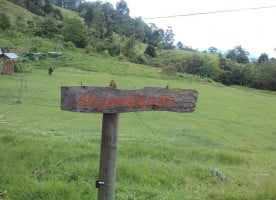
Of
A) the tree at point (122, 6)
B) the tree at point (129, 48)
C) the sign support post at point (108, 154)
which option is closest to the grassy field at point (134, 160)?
the sign support post at point (108, 154)

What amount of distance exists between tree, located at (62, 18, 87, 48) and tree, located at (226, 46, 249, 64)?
4149 centimetres

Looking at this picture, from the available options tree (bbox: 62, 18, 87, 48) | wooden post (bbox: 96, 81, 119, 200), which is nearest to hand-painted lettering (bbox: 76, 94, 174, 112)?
wooden post (bbox: 96, 81, 119, 200)

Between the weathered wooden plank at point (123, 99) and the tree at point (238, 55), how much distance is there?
8093 centimetres

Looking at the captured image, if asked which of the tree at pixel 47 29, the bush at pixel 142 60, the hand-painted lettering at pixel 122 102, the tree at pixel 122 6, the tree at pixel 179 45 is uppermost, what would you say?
the tree at pixel 122 6

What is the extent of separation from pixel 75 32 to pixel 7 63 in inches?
688

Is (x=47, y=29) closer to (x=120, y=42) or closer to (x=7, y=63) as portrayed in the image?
(x=120, y=42)

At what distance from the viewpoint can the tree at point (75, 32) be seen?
4828 centimetres

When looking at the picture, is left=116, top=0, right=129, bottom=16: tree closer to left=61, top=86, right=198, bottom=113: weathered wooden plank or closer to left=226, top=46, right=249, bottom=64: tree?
left=226, top=46, right=249, bottom=64: tree

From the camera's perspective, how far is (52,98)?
876 inches

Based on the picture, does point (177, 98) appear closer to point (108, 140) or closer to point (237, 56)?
point (108, 140)

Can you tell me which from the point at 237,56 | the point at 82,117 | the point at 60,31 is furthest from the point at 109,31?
the point at 82,117

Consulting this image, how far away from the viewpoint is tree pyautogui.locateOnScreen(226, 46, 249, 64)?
82838 millimetres

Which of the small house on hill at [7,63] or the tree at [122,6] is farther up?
the tree at [122,6]

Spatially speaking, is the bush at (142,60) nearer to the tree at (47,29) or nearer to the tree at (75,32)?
the tree at (75,32)
